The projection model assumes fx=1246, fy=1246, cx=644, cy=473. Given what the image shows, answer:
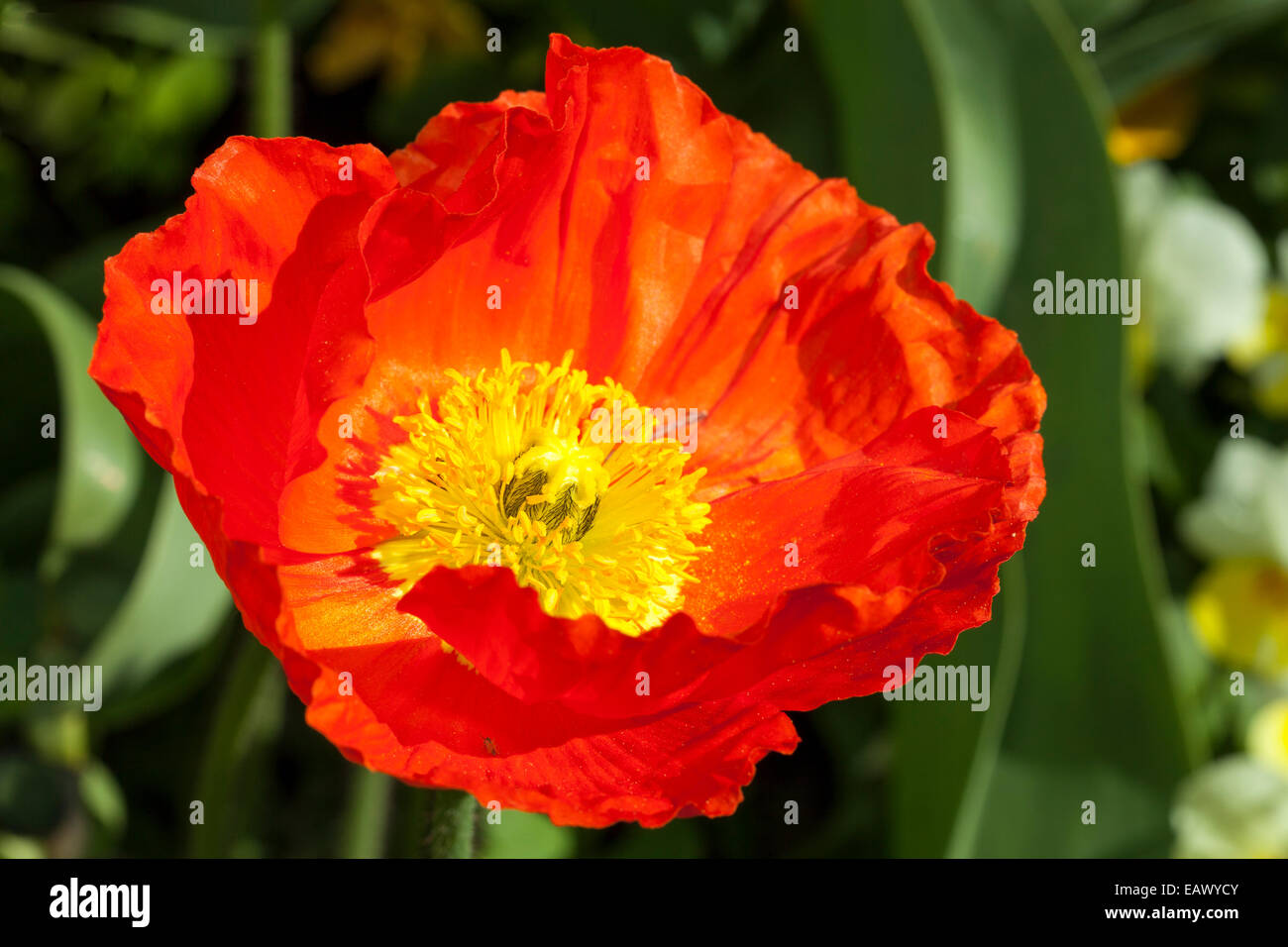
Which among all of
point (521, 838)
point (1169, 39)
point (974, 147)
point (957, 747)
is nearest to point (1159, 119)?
point (1169, 39)

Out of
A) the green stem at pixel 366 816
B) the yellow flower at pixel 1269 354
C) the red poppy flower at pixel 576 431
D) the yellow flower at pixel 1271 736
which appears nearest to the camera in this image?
the red poppy flower at pixel 576 431

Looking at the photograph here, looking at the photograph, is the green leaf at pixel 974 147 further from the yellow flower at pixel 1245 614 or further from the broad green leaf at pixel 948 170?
the yellow flower at pixel 1245 614

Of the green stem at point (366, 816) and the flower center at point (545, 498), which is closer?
the flower center at point (545, 498)

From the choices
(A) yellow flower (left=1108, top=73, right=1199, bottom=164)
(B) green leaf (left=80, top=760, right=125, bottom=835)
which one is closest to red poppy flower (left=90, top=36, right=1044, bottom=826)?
(B) green leaf (left=80, top=760, right=125, bottom=835)

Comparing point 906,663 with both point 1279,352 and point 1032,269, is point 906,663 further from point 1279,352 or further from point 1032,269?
point 1279,352

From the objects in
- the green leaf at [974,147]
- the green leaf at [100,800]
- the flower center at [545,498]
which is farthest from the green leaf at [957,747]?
the green leaf at [100,800]

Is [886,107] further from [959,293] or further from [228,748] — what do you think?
[228,748]

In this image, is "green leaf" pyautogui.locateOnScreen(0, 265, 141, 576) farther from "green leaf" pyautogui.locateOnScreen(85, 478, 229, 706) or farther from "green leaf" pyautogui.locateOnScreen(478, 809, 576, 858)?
"green leaf" pyautogui.locateOnScreen(478, 809, 576, 858)
